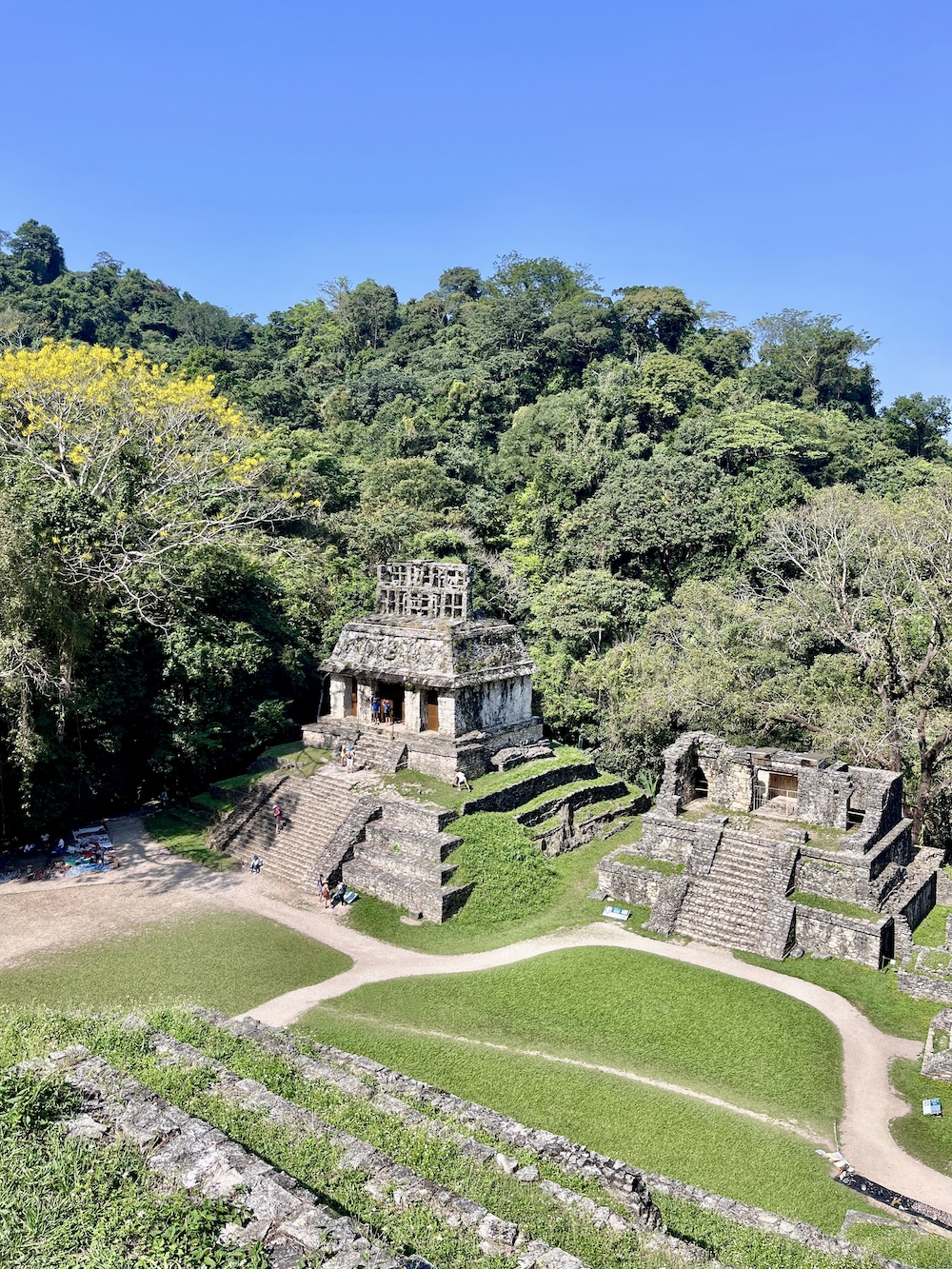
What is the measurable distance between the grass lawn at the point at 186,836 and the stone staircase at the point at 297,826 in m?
0.35

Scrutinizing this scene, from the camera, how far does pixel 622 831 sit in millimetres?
21469

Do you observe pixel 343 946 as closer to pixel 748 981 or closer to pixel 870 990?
pixel 748 981

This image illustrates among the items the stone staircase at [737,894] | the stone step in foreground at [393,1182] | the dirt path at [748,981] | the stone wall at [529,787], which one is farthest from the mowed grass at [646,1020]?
the stone step in foreground at [393,1182]

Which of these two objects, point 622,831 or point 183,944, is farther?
point 622,831

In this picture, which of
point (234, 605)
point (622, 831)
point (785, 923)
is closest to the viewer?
point (785, 923)

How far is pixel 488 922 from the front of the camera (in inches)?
666

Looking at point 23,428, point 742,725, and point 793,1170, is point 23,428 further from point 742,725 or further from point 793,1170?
point 793,1170

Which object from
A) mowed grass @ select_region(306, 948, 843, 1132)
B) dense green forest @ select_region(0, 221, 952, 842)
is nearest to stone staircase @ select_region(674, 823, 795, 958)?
mowed grass @ select_region(306, 948, 843, 1132)

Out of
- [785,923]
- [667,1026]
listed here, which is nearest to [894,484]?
[785,923]

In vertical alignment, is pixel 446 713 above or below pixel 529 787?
above

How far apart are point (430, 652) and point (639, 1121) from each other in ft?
44.9

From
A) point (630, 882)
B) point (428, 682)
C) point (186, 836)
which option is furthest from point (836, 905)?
point (186, 836)

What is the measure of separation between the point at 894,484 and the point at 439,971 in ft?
121

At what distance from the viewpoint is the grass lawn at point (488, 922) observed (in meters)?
16.2
